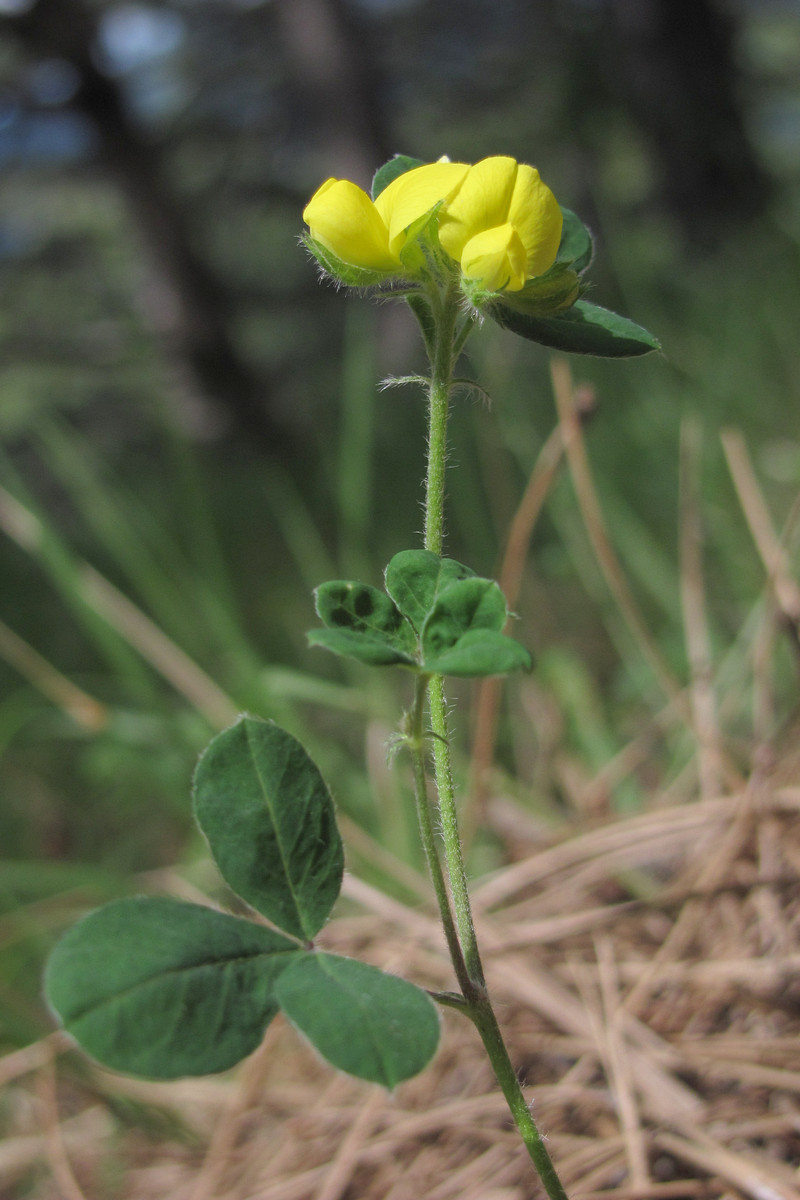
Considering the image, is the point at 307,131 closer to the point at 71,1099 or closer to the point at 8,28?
the point at 8,28

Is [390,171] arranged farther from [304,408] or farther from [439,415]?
[304,408]

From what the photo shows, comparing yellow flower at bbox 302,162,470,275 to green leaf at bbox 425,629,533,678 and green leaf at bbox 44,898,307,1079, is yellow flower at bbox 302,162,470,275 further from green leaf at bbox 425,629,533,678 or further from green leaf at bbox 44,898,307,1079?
green leaf at bbox 44,898,307,1079

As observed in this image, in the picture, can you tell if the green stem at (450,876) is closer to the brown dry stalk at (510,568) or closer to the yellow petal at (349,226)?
the yellow petal at (349,226)

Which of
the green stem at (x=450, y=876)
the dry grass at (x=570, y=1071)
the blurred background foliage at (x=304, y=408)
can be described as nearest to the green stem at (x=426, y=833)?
the green stem at (x=450, y=876)

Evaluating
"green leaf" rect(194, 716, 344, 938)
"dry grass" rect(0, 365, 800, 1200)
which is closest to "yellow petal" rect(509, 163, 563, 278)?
"green leaf" rect(194, 716, 344, 938)

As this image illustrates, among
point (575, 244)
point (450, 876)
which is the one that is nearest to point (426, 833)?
point (450, 876)

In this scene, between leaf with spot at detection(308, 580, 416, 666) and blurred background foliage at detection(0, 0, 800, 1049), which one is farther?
blurred background foliage at detection(0, 0, 800, 1049)
